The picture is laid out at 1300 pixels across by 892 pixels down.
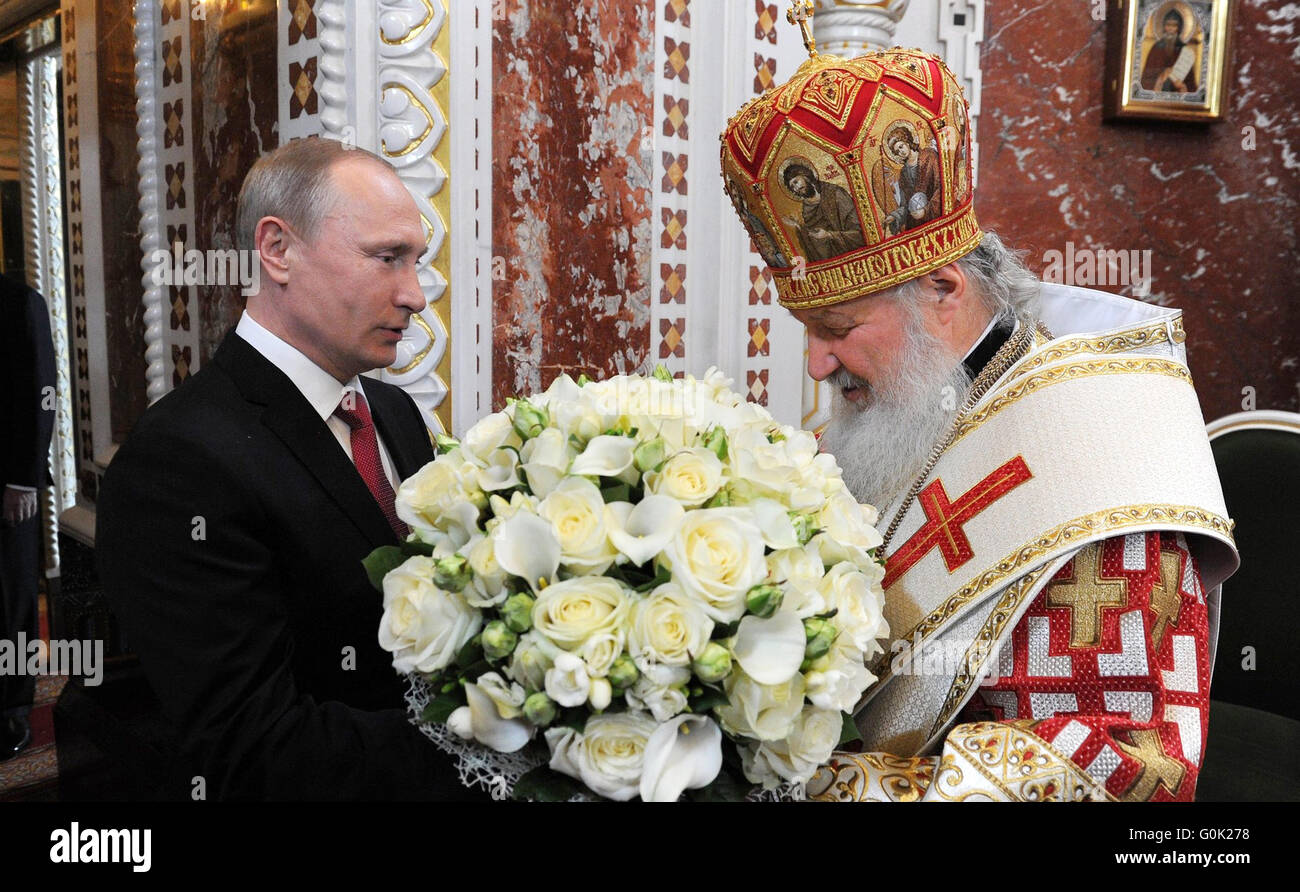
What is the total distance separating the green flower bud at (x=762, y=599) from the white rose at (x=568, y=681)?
0.64 feet

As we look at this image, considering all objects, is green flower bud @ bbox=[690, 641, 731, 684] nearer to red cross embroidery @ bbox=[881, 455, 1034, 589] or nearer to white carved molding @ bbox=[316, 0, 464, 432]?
red cross embroidery @ bbox=[881, 455, 1034, 589]

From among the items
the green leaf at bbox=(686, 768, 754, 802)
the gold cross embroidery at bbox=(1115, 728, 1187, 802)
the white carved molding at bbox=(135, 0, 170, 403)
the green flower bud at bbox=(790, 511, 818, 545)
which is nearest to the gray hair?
the gold cross embroidery at bbox=(1115, 728, 1187, 802)

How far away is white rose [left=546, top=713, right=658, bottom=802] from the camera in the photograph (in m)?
1.14

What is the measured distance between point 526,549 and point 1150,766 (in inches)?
38.1

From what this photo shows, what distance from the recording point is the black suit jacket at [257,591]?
1.49 meters

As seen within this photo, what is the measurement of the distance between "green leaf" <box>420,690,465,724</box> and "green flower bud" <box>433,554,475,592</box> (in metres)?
0.14

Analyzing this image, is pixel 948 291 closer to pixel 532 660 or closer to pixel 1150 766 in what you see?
pixel 1150 766

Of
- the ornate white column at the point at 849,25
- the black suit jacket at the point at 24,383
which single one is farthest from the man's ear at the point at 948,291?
the black suit jacket at the point at 24,383

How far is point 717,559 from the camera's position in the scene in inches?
44.6
